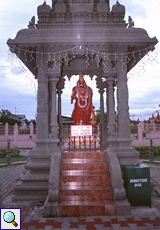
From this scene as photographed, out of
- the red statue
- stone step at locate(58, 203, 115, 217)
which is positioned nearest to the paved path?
stone step at locate(58, 203, 115, 217)

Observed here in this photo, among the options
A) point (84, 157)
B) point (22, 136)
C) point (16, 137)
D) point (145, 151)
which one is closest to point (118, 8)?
point (84, 157)

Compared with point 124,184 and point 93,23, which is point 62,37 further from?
point 124,184

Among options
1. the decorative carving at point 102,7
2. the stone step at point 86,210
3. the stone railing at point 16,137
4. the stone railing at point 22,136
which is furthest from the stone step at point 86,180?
the stone railing at point 16,137

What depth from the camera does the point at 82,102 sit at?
8805 millimetres

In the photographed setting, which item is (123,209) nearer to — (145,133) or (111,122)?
(111,122)

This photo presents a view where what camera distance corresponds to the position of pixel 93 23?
6.95m

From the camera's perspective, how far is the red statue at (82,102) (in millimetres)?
8656

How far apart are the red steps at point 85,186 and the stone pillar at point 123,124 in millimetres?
727

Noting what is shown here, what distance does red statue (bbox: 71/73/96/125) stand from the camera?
8656 mm

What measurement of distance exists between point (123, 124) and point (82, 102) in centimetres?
309

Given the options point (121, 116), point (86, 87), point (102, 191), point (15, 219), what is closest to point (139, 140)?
point (86, 87)

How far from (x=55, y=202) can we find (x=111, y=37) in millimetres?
5536

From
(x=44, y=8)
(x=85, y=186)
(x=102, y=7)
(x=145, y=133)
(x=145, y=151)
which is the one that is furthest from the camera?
(x=145, y=133)

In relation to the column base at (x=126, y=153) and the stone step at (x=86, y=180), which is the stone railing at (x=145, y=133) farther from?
the stone step at (x=86, y=180)
